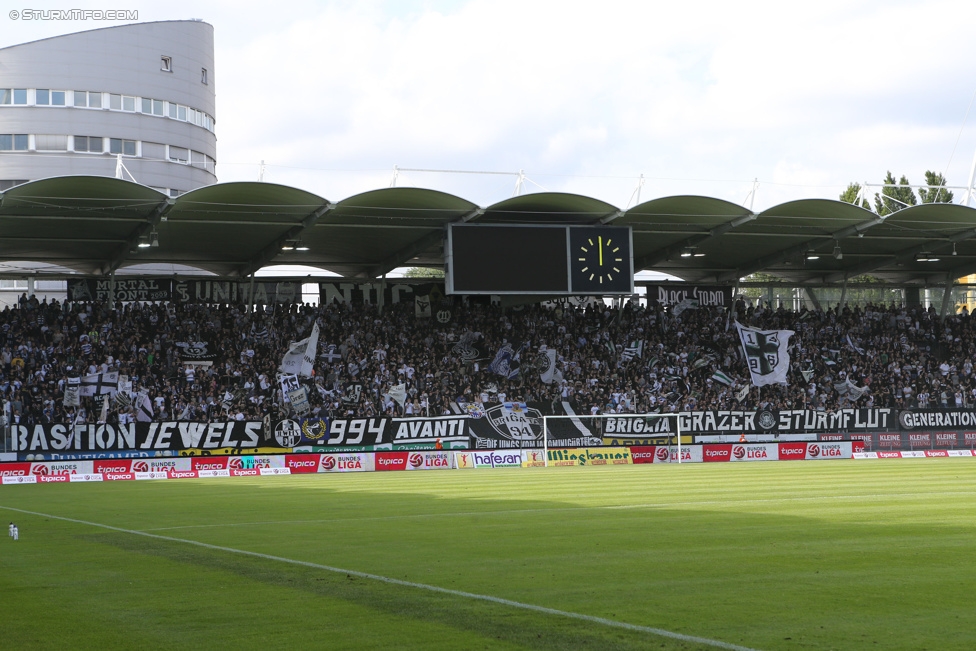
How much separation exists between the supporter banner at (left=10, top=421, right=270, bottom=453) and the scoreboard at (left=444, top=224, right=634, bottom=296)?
372 inches

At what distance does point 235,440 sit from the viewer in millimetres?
37656

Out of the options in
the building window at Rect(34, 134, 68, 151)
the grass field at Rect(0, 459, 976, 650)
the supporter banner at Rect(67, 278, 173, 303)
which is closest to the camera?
the grass field at Rect(0, 459, 976, 650)

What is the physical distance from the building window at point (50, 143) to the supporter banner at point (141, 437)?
39.6 metres

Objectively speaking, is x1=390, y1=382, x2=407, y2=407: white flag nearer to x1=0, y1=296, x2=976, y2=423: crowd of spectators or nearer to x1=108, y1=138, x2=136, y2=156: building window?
x1=0, y1=296, x2=976, y2=423: crowd of spectators

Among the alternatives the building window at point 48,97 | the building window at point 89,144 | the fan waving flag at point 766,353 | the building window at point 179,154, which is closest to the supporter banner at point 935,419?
the fan waving flag at point 766,353

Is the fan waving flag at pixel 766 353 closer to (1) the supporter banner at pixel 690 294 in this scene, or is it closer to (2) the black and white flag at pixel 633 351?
(2) the black and white flag at pixel 633 351

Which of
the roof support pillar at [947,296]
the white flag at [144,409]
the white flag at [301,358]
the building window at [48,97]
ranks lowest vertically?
the white flag at [144,409]

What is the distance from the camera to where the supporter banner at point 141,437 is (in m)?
35.4

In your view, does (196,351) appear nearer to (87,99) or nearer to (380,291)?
(380,291)

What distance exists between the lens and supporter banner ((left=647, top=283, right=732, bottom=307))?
5284 centimetres

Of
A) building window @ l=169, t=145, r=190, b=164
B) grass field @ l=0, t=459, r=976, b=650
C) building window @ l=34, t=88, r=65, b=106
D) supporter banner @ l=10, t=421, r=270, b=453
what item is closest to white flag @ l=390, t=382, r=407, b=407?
supporter banner @ l=10, t=421, r=270, b=453

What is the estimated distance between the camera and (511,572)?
34.9 ft

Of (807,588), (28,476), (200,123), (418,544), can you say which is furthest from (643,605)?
(200,123)

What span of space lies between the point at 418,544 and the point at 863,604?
251 inches
